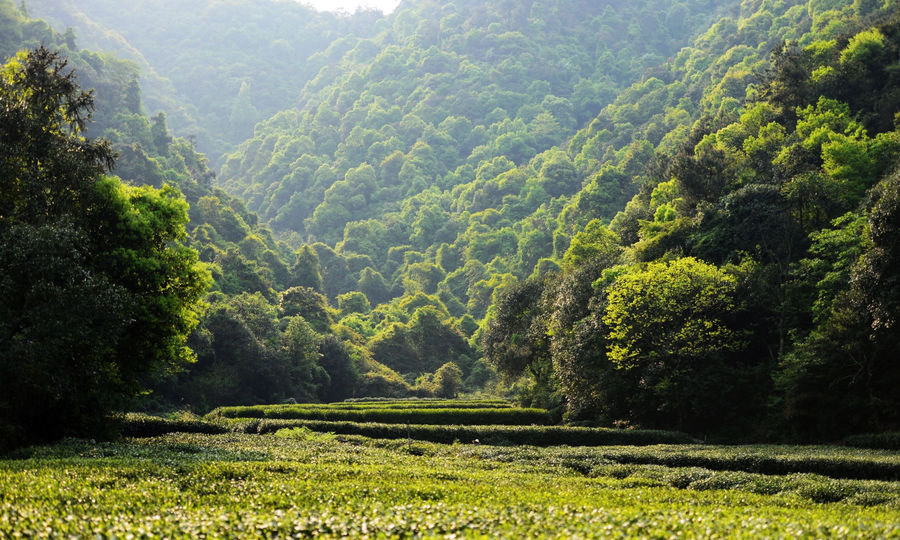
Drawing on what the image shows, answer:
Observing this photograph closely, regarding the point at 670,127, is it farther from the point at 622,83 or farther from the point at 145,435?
the point at 145,435

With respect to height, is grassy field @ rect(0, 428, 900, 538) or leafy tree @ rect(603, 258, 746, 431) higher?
leafy tree @ rect(603, 258, 746, 431)

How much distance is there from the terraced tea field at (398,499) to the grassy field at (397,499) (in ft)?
0.13

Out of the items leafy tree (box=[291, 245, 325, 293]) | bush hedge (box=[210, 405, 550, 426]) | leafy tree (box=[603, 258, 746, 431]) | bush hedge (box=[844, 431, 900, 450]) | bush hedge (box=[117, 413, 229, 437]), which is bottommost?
bush hedge (box=[210, 405, 550, 426])

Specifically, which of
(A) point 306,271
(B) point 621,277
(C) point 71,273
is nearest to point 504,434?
(B) point 621,277

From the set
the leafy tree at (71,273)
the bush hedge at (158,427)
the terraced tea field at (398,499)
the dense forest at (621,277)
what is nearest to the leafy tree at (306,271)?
the dense forest at (621,277)

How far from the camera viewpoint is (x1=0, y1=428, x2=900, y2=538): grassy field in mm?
9312

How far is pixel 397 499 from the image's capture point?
12555 millimetres

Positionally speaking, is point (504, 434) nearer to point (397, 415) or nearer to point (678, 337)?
point (397, 415)

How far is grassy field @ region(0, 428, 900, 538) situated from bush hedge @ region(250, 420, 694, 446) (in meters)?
13.1

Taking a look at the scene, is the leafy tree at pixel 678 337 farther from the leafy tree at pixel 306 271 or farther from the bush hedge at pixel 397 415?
the leafy tree at pixel 306 271

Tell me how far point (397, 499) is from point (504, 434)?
84.0ft

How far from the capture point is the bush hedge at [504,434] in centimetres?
3619

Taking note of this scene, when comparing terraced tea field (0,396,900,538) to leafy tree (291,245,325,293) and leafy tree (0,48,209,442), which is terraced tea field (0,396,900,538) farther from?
leafy tree (291,245,325,293)

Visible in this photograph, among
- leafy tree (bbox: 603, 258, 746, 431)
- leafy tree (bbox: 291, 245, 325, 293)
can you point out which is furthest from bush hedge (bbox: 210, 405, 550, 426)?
leafy tree (bbox: 291, 245, 325, 293)
